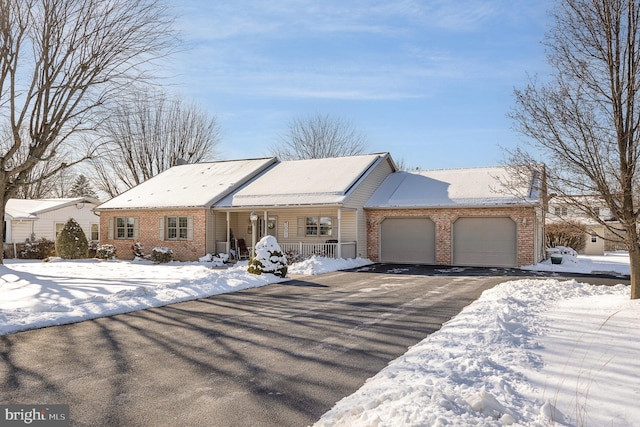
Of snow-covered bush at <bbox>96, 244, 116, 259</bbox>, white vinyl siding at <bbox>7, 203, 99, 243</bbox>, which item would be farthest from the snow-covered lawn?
white vinyl siding at <bbox>7, 203, 99, 243</bbox>

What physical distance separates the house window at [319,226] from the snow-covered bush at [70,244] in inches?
482

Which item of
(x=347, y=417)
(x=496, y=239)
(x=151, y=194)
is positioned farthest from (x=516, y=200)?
(x=151, y=194)

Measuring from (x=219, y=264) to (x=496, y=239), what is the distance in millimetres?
12539

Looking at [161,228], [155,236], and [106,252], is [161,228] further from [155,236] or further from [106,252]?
[106,252]

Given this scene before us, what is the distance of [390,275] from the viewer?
54.1ft

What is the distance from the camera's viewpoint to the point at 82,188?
191 ft

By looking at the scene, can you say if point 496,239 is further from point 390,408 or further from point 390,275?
point 390,408

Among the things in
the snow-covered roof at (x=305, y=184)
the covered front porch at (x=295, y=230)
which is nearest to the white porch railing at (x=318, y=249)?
the covered front porch at (x=295, y=230)

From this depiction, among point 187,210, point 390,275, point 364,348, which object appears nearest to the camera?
point 364,348

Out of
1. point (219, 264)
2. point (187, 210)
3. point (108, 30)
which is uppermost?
point (108, 30)

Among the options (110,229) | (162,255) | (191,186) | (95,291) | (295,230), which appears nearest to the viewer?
(95,291)

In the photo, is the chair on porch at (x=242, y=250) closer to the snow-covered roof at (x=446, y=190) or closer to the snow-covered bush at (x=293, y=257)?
the snow-covered bush at (x=293, y=257)

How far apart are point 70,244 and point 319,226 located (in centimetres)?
1328

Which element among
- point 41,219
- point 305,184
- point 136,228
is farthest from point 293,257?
point 41,219
